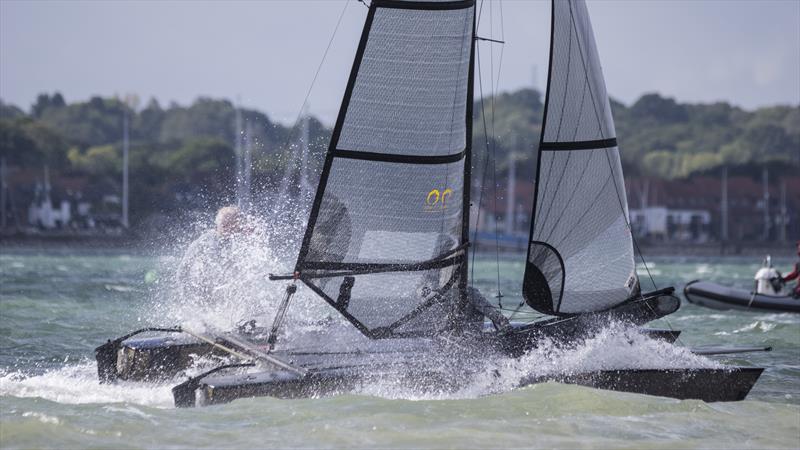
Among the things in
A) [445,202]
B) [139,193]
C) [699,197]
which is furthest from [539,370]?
[699,197]

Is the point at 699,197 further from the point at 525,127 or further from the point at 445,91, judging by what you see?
the point at 445,91

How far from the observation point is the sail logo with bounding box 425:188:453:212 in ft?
32.7

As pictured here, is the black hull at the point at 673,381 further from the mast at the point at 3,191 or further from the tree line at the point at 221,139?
the mast at the point at 3,191

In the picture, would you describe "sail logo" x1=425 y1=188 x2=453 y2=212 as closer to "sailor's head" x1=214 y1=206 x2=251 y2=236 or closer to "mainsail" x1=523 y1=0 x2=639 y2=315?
"mainsail" x1=523 y1=0 x2=639 y2=315

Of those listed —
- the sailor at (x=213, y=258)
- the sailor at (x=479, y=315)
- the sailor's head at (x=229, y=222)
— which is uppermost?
the sailor's head at (x=229, y=222)

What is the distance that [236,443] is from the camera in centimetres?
789

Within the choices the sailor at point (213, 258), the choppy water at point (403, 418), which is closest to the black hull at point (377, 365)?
the choppy water at point (403, 418)

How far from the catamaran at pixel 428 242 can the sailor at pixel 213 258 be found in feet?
2.23

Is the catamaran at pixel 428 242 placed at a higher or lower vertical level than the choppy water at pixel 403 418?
higher

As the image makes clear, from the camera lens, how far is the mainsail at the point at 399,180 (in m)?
9.77

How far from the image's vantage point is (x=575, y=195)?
34.1ft

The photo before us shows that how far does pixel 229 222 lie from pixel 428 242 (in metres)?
1.84

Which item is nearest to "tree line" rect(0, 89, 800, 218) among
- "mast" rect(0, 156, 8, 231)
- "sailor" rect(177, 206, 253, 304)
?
"mast" rect(0, 156, 8, 231)

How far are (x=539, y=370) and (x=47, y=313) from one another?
34.7ft
